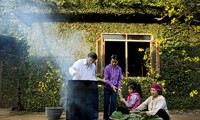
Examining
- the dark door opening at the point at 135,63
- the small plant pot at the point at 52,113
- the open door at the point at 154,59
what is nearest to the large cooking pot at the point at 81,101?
the small plant pot at the point at 52,113

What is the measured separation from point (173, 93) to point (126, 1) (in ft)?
10.1

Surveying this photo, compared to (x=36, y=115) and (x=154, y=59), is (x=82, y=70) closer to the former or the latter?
(x=36, y=115)

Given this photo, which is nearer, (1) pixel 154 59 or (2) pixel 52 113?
(2) pixel 52 113

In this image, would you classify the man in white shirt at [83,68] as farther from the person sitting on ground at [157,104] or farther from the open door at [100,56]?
the open door at [100,56]

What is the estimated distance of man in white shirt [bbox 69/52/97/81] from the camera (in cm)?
568

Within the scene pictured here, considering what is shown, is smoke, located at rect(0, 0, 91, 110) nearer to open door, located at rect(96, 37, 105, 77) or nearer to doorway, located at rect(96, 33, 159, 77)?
open door, located at rect(96, 37, 105, 77)

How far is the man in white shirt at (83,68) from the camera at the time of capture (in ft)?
18.6

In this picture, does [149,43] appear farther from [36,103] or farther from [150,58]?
[36,103]

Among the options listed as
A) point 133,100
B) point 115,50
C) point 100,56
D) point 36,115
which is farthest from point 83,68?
point 115,50

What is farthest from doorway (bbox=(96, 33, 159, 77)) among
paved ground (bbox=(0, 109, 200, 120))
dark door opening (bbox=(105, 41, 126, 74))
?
paved ground (bbox=(0, 109, 200, 120))

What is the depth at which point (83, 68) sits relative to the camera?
5754 mm

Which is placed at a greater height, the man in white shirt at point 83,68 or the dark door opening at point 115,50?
the dark door opening at point 115,50

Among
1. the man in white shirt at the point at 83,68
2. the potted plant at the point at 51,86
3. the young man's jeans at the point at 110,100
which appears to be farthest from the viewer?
the potted plant at the point at 51,86

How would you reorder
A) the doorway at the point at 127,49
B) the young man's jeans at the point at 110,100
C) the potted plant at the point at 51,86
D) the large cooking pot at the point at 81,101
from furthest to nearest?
the doorway at the point at 127,49 → the potted plant at the point at 51,86 → the young man's jeans at the point at 110,100 → the large cooking pot at the point at 81,101
